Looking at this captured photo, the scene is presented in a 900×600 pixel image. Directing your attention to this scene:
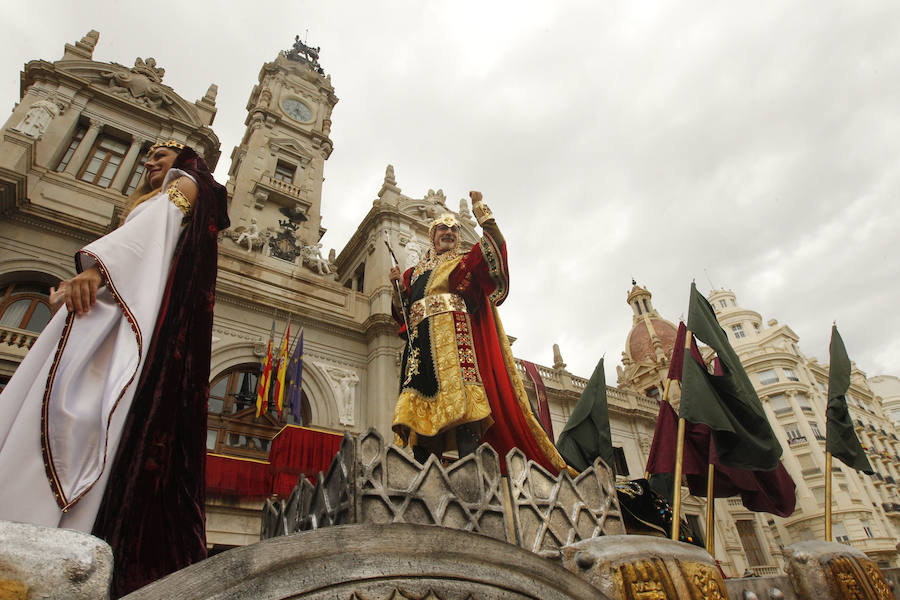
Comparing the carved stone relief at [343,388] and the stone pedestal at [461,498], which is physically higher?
the carved stone relief at [343,388]

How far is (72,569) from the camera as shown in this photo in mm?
1015

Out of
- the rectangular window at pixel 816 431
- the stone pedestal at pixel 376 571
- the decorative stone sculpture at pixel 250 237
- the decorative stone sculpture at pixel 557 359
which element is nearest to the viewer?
the stone pedestal at pixel 376 571

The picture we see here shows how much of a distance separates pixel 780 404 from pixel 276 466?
124ft

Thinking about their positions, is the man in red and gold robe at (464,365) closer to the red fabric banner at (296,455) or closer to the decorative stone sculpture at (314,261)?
the red fabric banner at (296,455)

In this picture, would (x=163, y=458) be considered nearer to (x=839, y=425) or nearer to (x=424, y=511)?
(x=424, y=511)

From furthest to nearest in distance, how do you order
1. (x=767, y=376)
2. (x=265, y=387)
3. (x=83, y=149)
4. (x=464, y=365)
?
(x=767, y=376) < (x=83, y=149) < (x=265, y=387) < (x=464, y=365)

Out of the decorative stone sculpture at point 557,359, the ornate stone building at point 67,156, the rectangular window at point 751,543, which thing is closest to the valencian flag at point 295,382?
the ornate stone building at point 67,156

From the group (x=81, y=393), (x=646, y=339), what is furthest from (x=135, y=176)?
(x=646, y=339)

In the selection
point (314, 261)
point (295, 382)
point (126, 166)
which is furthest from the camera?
point (314, 261)

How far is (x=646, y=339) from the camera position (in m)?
40.3

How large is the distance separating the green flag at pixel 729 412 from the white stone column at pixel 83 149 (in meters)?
14.7

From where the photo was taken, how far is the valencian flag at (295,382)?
10.5m

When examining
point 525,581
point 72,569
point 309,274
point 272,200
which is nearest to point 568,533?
point 525,581

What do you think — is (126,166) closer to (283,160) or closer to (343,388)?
(283,160)
